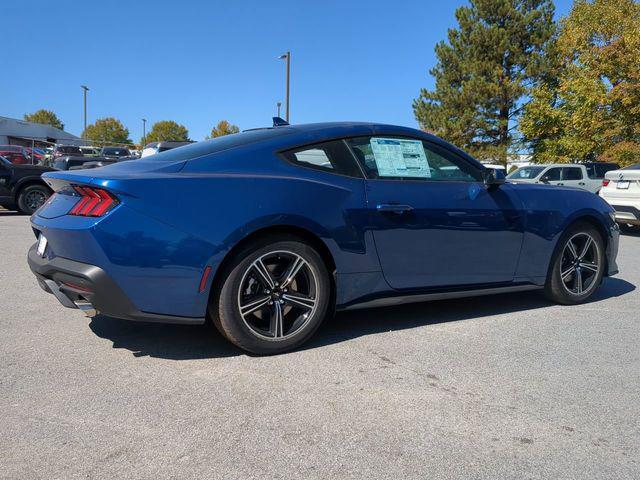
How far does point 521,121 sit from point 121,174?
2441cm

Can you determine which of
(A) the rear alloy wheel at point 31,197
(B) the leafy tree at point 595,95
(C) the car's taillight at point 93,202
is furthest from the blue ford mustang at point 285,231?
(B) the leafy tree at point 595,95

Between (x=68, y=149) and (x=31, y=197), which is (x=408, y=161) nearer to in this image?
(x=31, y=197)

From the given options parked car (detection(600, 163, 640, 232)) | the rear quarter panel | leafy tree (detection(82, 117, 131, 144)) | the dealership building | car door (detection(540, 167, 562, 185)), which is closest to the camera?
the rear quarter panel

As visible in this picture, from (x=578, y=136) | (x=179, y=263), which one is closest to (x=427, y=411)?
(x=179, y=263)

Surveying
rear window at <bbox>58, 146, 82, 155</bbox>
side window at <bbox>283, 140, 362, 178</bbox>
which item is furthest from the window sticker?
rear window at <bbox>58, 146, 82, 155</bbox>

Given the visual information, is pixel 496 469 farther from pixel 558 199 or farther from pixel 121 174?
pixel 558 199

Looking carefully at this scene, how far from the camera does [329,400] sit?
8.95ft

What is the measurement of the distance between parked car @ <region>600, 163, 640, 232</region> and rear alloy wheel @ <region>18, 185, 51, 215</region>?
12.1 meters

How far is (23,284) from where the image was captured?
5.06m

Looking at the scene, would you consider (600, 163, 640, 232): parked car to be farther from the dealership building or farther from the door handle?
the dealership building

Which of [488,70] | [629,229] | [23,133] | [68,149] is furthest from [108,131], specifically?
[629,229]

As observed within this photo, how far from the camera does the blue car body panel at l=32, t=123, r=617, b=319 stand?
9.39 ft

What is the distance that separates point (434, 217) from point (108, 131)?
103 meters

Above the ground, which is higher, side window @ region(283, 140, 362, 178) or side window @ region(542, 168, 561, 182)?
side window @ region(542, 168, 561, 182)
